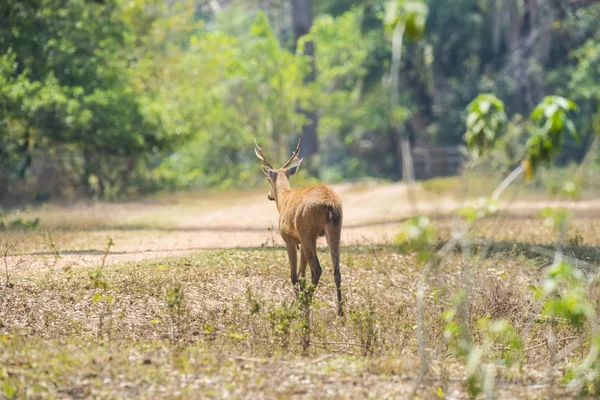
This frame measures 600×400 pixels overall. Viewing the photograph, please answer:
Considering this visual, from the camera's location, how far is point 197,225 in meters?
21.5

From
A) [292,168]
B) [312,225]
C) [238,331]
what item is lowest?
[238,331]

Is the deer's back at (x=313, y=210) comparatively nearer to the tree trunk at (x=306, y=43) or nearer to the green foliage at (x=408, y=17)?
the green foliage at (x=408, y=17)

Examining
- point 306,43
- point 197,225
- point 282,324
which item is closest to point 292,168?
point 282,324

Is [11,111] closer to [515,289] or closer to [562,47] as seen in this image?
[515,289]

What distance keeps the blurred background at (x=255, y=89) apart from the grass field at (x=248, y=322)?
10.2m

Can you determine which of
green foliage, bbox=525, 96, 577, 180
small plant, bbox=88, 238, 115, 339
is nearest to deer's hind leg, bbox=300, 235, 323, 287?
small plant, bbox=88, 238, 115, 339

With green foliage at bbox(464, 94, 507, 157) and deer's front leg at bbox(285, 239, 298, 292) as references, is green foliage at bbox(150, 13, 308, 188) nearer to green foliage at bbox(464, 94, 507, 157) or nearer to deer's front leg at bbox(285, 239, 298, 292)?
deer's front leg at bbox(285, 239, 298, 292)

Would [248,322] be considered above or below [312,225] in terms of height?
below

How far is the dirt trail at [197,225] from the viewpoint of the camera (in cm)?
1445

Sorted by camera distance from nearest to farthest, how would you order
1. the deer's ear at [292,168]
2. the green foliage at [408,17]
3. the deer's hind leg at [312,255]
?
the green foliage at [408,17], the deer's hind leg at [312,255], the deer's ear at [292,168]

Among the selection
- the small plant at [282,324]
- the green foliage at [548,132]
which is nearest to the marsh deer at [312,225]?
the small plant at [282,324]

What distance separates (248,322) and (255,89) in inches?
1209

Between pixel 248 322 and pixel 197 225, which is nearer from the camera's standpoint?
pixel 248 322

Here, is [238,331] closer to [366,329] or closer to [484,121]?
[366,329]
